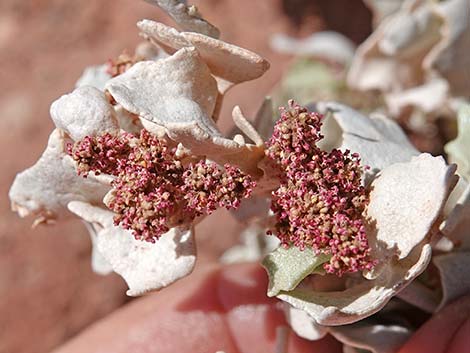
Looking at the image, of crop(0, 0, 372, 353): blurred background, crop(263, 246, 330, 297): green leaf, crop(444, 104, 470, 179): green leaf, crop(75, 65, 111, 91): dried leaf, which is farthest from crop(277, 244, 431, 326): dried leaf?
crop(0, 0, 372, 353): blurred background

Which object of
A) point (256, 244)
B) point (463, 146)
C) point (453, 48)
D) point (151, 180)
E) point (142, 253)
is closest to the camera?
point (151, 180)

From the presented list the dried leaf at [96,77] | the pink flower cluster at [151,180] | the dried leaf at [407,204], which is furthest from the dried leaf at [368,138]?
the dried leaf at [96,77]

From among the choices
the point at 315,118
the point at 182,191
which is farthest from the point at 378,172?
the point at 182,191

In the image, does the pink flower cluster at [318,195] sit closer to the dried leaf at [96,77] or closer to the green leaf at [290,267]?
the green leaf at [290,267]

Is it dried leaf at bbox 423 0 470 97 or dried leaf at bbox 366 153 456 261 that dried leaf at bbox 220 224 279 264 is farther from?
dried leaf at bbox 366 153 456 261

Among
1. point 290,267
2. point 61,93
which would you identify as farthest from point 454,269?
point 61,93

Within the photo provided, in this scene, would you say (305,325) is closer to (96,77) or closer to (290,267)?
(290,267)

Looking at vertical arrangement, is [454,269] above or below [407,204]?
below

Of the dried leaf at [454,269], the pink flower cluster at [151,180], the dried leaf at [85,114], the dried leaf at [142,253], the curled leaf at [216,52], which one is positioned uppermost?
the curled leaf at [216,52]
